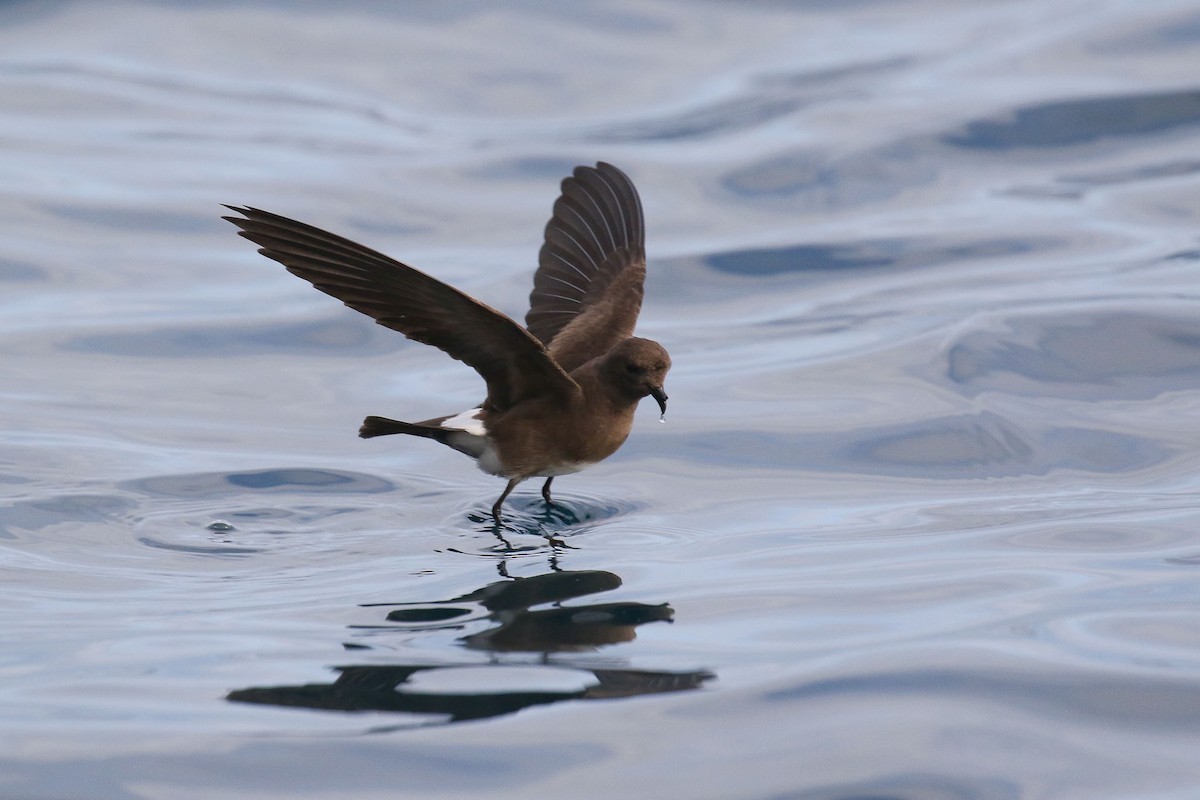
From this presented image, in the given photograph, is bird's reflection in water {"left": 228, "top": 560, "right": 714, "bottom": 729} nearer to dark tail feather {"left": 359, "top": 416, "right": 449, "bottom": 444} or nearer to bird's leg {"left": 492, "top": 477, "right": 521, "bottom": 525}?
dark tail feather {"left": 359, "top": 416, "right": 449, "bottom": 444}

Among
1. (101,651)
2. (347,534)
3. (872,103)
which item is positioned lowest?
(101,651)

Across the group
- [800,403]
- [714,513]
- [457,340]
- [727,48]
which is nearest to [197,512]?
[457,340]

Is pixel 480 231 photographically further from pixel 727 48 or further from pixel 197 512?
pixel 197 512

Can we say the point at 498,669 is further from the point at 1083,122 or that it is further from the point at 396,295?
the point at 1083,122

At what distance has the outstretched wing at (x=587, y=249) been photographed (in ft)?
25.0

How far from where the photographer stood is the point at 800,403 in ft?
26.7

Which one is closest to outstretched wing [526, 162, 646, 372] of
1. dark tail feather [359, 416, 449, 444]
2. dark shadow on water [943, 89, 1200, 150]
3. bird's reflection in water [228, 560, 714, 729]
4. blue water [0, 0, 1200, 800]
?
blue water [0, 0, 1200, 800]

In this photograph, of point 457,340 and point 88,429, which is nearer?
point 457,340

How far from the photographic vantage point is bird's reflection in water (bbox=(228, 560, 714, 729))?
410cm

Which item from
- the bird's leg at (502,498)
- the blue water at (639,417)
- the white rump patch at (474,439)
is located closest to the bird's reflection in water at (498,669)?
the blue water at (639,417)

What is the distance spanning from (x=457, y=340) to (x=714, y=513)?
1422 mm

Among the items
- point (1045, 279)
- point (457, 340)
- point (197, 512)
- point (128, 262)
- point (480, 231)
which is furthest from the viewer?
point (480, 231)

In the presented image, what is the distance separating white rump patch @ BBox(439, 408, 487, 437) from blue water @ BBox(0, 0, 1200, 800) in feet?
1.18

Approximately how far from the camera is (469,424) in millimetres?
6422
